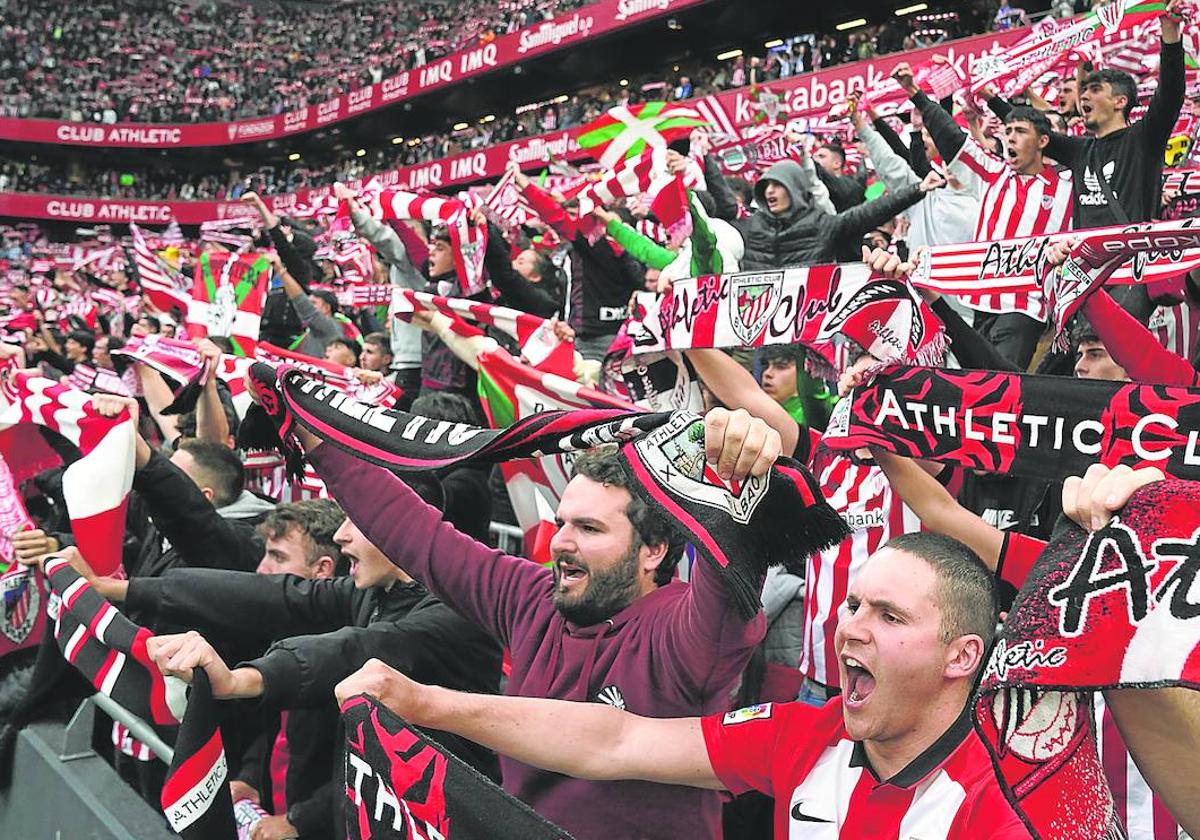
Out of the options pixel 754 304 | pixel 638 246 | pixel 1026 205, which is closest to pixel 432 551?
pixel 754 304

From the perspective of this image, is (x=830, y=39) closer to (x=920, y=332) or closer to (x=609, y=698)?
(x=920, y=332)

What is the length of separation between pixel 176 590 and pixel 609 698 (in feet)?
4.15

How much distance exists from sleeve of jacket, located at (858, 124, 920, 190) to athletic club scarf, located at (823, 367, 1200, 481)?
169 inches

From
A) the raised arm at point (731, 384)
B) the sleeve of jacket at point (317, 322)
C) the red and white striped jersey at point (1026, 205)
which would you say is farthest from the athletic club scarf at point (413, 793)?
the sleeve of jacket at point (317, 322)

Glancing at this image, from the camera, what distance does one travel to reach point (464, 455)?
2.23 meters

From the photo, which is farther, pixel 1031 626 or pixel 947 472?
pixel 947 472

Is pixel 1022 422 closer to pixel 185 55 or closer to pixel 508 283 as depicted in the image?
pixel 508 283

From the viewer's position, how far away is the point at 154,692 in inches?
105

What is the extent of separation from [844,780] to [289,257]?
24.1ft

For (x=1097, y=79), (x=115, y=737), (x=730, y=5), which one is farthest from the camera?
(x=730, y=5)

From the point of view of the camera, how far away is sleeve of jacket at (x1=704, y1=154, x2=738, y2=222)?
7.29 metres

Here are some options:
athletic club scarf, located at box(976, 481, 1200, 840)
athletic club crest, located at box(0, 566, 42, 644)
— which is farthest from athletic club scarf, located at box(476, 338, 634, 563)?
athletic club scarf, located at box(976, 481, 1200, 840)

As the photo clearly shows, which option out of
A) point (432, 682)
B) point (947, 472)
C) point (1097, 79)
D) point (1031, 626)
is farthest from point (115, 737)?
point (1097, 79)

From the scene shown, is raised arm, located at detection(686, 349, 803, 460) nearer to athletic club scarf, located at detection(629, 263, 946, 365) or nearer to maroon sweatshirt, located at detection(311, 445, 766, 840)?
athletic club scarf, located at detection(629, 263, 946, 365)
